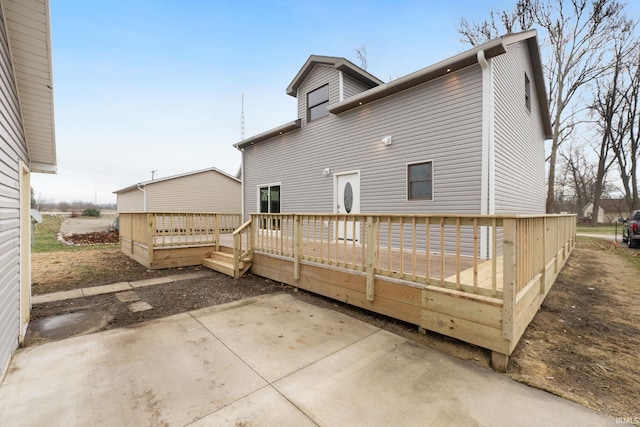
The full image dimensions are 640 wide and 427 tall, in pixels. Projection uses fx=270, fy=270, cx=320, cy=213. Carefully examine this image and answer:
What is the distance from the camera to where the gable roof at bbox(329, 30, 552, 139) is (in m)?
4.94

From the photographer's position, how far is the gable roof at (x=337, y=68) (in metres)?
7.61

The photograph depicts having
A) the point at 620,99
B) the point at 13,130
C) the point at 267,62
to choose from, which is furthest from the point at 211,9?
the point at 620,99

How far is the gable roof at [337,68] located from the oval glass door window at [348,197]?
3275 mm

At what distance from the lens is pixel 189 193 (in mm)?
16469

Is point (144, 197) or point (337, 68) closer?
point (337, 68)

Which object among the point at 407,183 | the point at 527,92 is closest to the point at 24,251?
the point at 407,183

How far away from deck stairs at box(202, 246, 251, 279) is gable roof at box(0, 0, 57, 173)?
3552 millimetres

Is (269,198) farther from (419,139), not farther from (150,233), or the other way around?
(419,139)

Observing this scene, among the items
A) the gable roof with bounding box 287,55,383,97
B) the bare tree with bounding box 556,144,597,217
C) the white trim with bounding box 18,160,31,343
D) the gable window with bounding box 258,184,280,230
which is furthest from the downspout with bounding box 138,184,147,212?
the bare tree with bounding box 556,144,597,217

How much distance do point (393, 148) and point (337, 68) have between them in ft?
10.1

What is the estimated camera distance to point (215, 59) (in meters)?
12.9

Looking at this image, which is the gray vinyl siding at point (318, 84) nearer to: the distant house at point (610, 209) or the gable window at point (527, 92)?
the gable window at point (527, 92)

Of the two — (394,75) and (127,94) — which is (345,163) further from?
(127,94)

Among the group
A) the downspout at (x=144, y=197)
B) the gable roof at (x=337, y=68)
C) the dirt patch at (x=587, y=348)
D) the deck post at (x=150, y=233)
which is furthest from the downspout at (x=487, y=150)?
the downspout at (x=144, y=197)
